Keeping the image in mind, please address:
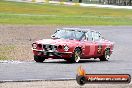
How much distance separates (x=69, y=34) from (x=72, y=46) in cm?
139

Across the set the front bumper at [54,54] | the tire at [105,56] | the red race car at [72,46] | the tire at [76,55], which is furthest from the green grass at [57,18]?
the front bumper at [54,54]

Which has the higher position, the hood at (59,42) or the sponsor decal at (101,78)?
the sponsor decal at (101,78)

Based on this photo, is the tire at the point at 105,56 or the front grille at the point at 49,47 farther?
the tire at the point at 105,56

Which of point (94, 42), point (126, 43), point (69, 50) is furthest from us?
point (126, 43)

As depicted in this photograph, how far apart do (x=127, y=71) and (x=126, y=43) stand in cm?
1787

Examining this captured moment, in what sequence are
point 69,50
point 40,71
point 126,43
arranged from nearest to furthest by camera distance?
point 40,71, point 69,50, point 126,43

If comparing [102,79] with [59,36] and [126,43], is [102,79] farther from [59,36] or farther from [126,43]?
[126,43]

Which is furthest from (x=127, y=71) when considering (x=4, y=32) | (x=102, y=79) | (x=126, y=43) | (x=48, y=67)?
(x=4, y=32)

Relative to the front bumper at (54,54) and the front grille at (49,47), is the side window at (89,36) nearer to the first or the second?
the front bumper at (54,54)

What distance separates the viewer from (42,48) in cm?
2228

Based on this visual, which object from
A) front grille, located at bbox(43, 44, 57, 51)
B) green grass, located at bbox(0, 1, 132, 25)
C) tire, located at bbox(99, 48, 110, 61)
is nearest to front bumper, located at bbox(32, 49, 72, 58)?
front grille, located at bbox(43, 44, 57, 51)

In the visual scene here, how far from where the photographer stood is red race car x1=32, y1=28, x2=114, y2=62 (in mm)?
22156

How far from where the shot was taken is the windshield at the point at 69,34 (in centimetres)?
2350

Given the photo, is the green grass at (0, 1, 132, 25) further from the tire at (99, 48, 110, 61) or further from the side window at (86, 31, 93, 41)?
the side window at (86, 31, 93, 41)
